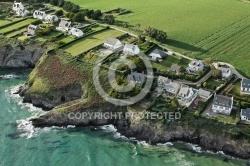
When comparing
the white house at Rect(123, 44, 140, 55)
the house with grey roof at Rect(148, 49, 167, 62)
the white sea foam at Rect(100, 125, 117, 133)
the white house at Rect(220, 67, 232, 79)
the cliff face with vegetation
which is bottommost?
the white sea foam at Rect(100, 125, 117, 133)

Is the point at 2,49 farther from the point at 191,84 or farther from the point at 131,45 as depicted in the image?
the point at 191,84

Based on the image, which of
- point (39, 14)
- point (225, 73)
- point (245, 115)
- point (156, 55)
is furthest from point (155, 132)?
point (39, 14)

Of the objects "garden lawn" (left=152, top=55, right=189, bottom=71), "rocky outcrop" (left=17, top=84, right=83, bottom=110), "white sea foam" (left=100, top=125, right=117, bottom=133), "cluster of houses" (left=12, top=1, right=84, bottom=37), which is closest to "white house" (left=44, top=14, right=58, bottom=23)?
"cluster of houses" (left=12, top=1, right=84, bottom=37)

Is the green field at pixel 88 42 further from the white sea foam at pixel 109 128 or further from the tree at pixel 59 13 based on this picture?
the white sea foam at pixel 109 128

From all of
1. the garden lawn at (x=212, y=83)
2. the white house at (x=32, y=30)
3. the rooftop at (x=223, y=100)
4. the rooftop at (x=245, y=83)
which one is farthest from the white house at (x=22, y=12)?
the rooftop at (x=245, y=83)

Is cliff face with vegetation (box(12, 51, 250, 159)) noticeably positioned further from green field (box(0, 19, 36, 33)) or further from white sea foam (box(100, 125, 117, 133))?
green field (box(0, 19, 36, 33))

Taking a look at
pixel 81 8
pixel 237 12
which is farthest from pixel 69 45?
pixel 237 12

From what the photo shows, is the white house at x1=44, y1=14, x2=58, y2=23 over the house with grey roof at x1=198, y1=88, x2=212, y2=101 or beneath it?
over
